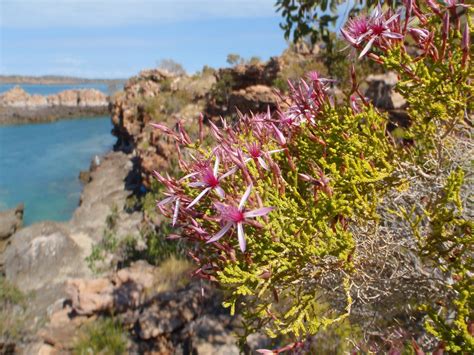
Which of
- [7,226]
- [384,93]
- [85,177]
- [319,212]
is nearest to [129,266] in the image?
[7,226]

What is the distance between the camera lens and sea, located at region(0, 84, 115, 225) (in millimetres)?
20094

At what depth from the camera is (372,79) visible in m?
12.9

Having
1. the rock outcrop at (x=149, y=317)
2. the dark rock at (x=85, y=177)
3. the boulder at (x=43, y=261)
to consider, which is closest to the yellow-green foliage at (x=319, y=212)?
the rock outcrop at (x=149, y=317)

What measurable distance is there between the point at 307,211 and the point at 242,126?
3.06ft

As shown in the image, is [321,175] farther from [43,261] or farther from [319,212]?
[43,261]

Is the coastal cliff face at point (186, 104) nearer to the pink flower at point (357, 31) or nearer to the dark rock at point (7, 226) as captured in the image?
the dark rock at point (7, 226)

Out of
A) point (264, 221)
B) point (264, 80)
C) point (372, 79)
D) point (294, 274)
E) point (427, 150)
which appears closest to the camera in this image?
point (264, 221)

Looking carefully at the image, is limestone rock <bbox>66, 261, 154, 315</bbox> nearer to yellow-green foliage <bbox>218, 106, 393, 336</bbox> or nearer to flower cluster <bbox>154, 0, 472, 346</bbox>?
flower cluster <bbox>154, 0, 472, 346</bbox>

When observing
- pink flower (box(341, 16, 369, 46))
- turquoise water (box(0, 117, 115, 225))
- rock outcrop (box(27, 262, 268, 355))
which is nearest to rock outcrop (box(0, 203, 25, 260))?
turquoise water (box(0, 117, 115, 225))

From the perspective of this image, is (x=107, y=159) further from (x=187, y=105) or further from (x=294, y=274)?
(x=294, y=274)

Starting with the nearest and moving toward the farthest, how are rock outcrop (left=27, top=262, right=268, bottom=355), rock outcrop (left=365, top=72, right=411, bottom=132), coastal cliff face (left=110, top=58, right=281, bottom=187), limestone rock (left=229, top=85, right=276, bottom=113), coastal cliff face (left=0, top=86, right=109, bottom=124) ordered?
rock outcrop (left=27, top=262, right=268, bottom=355)
rock outcrop (left=365, top=72, right=411, bottom=132)
coastal cliff face (left=110, top=58, right=281, bottom=187)
limestone rock (left=229, top=85, right=276, bottom=113)
coastal cliff face (left=0, top=86, right=109, bottom=124)

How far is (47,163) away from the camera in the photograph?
2970 cm

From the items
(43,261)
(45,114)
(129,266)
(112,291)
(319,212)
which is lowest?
(43,261)

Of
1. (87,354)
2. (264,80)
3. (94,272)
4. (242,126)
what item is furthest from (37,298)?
(264,80)
